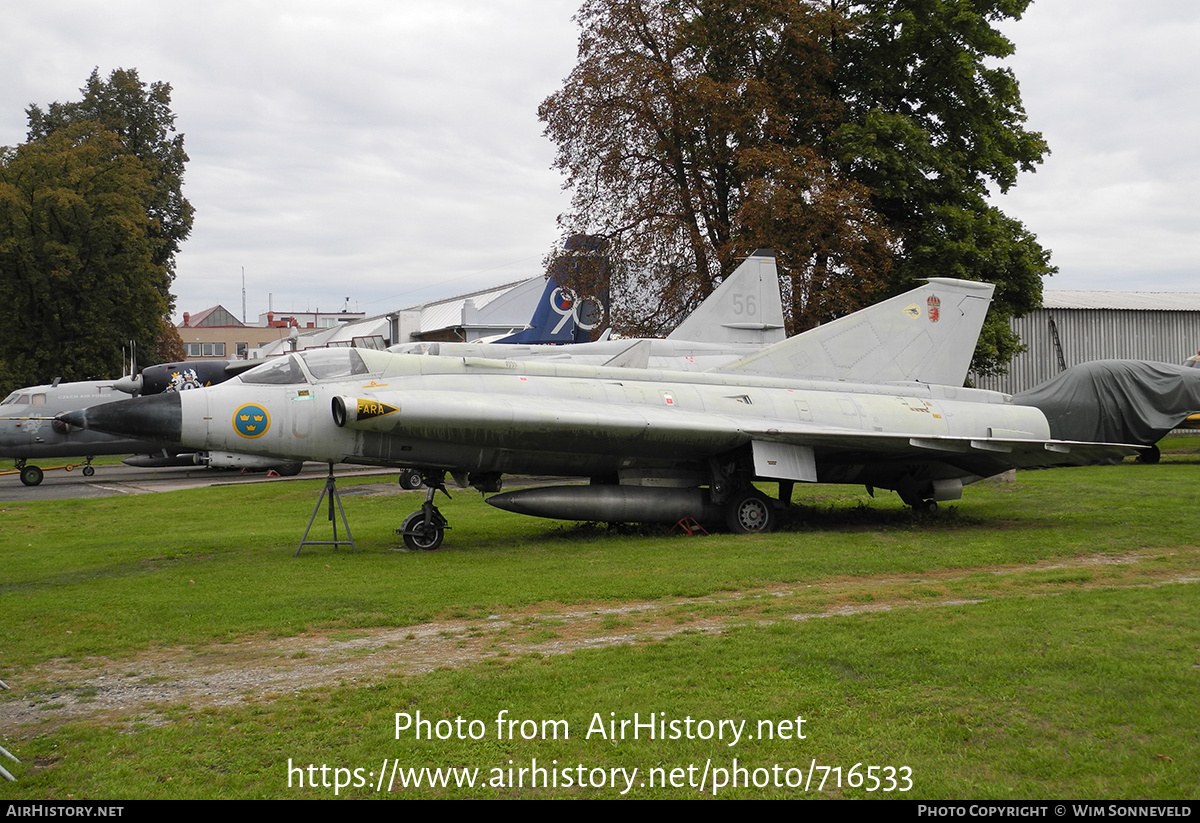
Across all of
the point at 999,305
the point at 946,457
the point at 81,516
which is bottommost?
the point at 81,516

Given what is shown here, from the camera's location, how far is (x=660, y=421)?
45.6ft

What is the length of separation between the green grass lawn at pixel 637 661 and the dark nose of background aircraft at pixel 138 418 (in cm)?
170

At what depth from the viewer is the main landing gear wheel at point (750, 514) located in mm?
14734

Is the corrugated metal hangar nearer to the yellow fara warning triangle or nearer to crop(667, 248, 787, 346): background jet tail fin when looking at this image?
crop(667, 248, 787, 346): background jet tail fin

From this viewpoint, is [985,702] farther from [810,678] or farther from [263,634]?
[263,634]

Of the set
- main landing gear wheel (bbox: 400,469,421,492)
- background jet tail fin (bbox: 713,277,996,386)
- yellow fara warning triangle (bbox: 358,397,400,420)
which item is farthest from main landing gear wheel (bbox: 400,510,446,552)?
main landing gear wheel (bbox: 400,469,421,492)

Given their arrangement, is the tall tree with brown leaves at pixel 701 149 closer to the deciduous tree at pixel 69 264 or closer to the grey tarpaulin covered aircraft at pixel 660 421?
the grey tarpaulin covered aircraft at pixel 660 421

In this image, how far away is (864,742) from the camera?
5.23 meters

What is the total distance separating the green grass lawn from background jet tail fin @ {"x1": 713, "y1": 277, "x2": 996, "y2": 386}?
3.41 meters

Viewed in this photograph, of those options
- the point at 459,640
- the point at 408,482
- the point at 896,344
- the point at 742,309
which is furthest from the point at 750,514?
the point at 408,482

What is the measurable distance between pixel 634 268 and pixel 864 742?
23212 millimetres

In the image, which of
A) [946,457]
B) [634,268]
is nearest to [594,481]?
[946,457]

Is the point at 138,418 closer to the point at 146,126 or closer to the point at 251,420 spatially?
the point at 251,420

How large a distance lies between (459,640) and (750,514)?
7675 mm
